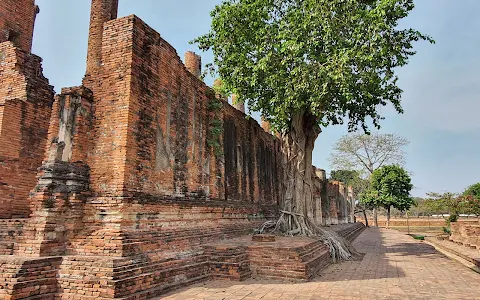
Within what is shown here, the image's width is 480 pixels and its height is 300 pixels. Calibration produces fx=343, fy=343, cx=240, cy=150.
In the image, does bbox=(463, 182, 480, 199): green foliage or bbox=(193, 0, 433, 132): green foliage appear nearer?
bbox=(193, 0, 433, 132): green foliage

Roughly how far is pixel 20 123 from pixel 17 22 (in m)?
4.01

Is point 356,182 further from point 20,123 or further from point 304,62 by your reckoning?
point 20,123

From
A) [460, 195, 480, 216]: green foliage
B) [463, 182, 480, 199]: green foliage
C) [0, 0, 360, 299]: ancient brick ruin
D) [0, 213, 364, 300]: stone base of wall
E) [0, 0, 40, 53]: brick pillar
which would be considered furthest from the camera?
[463, 182, 480, 199]: green foliage

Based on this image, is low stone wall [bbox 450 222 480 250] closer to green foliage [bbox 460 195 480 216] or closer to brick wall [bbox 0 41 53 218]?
green foliage [bbox 460 195 480 216]

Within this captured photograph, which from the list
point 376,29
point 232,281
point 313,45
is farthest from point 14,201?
point 376,29

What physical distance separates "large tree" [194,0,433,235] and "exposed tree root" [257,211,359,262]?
5 cm

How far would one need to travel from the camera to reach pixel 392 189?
30203mm

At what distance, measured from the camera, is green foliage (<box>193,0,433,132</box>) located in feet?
31.2

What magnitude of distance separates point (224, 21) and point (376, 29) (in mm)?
4747

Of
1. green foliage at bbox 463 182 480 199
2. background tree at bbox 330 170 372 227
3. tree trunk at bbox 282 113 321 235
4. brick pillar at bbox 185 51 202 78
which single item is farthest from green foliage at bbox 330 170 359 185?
brick pillar at bbox 185 51 202 78

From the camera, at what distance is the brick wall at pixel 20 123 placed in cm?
855

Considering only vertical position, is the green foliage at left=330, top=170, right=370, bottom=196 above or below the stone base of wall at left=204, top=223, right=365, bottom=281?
above

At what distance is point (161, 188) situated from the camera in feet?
24.9

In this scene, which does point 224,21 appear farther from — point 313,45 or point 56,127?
point 56,127
